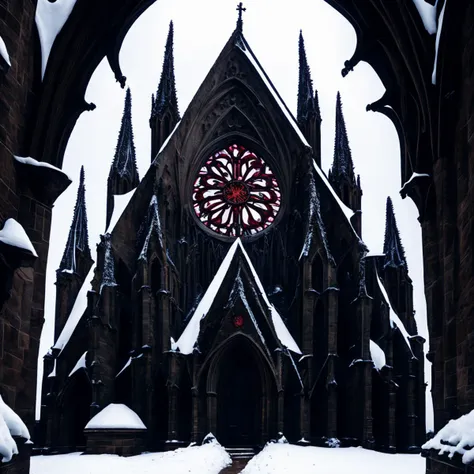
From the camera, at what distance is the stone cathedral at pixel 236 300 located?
3291cm

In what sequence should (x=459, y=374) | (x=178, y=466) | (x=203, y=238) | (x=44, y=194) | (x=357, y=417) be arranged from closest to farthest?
(x=459, y=374)
(x=44, y=194)
(x=178, y=466)
(x=357, y=417)
(x=203, y=238)

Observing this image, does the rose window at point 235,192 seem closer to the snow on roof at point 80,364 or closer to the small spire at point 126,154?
the small spire at point 126,154

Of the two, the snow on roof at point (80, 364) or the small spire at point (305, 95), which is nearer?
the snow on roof at point (80, 364)

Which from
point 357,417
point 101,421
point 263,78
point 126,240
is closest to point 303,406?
point 357,417

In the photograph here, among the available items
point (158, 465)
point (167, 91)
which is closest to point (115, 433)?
point (158, 465)

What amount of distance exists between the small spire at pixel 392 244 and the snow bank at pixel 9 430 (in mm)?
30696

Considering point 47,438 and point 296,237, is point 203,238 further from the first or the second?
point 47,438

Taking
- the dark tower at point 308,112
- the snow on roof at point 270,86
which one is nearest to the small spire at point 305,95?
the dark tower at point 308,112

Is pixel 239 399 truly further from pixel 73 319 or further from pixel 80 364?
pixel 73 319

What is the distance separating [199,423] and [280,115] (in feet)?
→ 50.3

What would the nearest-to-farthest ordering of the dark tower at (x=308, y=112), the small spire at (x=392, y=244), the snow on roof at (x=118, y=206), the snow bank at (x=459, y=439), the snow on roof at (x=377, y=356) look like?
1. the snow bank at (x=459, y=439)
2. the snow on roof at (x=377, y=356)
3. the snow on roof at (x=118, y=206)
4. the small spire at (x=392, y=244)
5. the dark tower at (x=308, y=112)

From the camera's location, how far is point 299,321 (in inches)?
1383

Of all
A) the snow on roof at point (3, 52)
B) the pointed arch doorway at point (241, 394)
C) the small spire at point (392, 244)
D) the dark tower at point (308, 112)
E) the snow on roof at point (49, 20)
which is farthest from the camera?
the dark tower at point (308, 112)

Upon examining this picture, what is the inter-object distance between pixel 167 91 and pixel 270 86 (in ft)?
16.8
